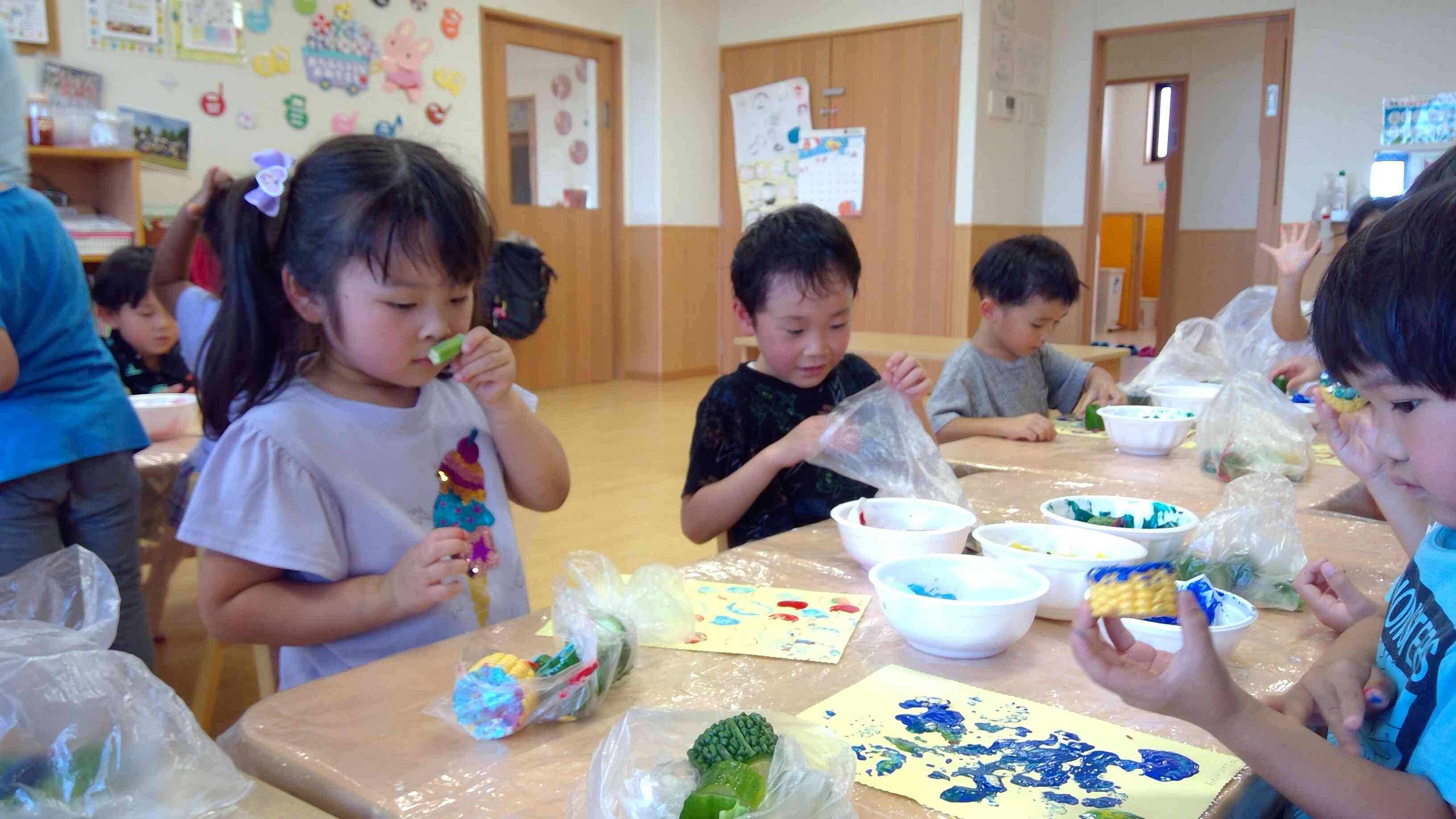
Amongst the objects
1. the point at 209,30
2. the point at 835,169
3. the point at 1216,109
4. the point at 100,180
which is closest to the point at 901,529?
the point at 100,180

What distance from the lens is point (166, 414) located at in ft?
6.72

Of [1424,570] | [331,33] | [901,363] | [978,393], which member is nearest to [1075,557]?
[1424,570]

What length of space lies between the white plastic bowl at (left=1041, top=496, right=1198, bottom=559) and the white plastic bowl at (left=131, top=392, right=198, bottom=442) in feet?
5.49

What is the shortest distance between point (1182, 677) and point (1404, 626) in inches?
11.6

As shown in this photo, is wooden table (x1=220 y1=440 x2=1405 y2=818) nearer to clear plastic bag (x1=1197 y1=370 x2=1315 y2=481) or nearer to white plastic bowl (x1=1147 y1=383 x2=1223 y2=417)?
clear plastic bag (x1=1197 y1=370 x2=1315 y2=481)

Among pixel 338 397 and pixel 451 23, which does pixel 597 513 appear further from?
pixel 451 23

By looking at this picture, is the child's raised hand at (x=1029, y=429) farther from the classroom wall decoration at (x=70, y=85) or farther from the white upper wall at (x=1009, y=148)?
the white upper wall at (x=1009, y=148)

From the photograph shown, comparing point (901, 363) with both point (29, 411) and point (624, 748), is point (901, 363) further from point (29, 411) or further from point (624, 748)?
point (29, 411)

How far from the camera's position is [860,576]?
117 cm

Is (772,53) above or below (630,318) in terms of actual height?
above

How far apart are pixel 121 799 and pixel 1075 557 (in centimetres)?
90

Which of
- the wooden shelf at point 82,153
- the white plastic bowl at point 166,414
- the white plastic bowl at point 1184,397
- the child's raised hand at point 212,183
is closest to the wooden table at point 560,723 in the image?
the child's raised hand at point 212,183

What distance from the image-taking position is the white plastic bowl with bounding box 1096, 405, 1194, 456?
1.94 metres

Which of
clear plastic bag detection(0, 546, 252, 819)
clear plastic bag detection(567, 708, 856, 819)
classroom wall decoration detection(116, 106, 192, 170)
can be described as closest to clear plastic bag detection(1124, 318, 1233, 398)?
clear plastic bag detection(567, 708, 856, 819)
